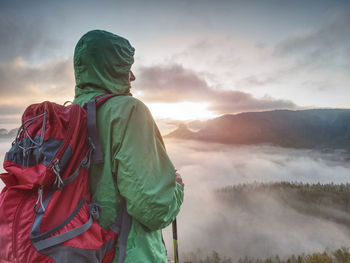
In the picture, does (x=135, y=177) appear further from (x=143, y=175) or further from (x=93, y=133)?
(x=93, y=133)

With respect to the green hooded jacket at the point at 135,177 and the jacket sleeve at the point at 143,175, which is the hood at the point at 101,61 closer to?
the green hooded jacket at the point at 135,177

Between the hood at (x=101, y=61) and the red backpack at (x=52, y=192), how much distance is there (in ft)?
1.35

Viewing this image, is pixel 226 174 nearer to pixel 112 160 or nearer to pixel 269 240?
pixel 269 240

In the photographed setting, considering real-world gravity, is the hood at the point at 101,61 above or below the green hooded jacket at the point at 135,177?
above

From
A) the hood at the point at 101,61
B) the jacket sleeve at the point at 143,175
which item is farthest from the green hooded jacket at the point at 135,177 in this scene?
the hood at the point at 101,61

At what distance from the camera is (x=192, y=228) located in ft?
333

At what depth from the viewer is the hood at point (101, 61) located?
174 cm

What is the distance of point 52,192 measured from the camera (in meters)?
1.28

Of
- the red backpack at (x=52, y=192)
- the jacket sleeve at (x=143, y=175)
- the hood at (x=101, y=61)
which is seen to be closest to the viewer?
the red backpack at (x=52, y=192)

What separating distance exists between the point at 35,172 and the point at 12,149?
10.7 inches

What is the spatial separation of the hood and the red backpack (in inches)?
16.2

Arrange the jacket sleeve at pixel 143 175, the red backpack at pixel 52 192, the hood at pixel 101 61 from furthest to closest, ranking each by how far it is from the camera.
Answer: the hood at pixel 101 61 → the jacket sleeve at pixel 143 175 → the red backpack at pixel 52 192

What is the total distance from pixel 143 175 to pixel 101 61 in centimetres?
106

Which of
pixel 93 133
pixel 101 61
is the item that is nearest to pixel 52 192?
pixel 93 133
